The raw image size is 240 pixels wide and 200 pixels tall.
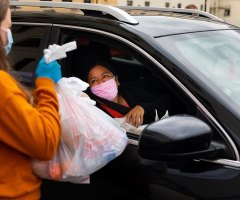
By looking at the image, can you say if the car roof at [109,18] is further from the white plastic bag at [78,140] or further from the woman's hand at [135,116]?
the white plastic bag at [78,140]

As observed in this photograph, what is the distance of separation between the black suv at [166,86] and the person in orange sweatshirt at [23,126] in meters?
0.37

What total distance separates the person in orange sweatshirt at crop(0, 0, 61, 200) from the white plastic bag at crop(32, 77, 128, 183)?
0.22 feet

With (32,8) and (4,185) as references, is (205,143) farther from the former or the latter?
(32,8)

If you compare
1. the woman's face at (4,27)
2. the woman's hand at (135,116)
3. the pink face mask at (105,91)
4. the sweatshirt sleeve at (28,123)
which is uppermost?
the woman's face at (4,27)

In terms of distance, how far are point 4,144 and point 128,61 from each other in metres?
1.65

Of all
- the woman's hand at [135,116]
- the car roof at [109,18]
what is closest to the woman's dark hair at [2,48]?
the car roof at [109,18]

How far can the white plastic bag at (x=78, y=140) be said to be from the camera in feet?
6.37

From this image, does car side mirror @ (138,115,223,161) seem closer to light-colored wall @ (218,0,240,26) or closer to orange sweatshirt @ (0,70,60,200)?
orange sweatshirt @ (0,70,60,200)

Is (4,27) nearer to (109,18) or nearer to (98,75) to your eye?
(109,18)

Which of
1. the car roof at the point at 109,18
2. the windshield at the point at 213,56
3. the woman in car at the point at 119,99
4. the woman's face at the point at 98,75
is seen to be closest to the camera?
the windshield at the point at 213,56

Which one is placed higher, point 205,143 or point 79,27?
point 79,27

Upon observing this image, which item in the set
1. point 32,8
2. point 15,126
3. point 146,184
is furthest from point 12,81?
point 32,8

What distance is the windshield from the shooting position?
2.22m

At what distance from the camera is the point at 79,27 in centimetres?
264
